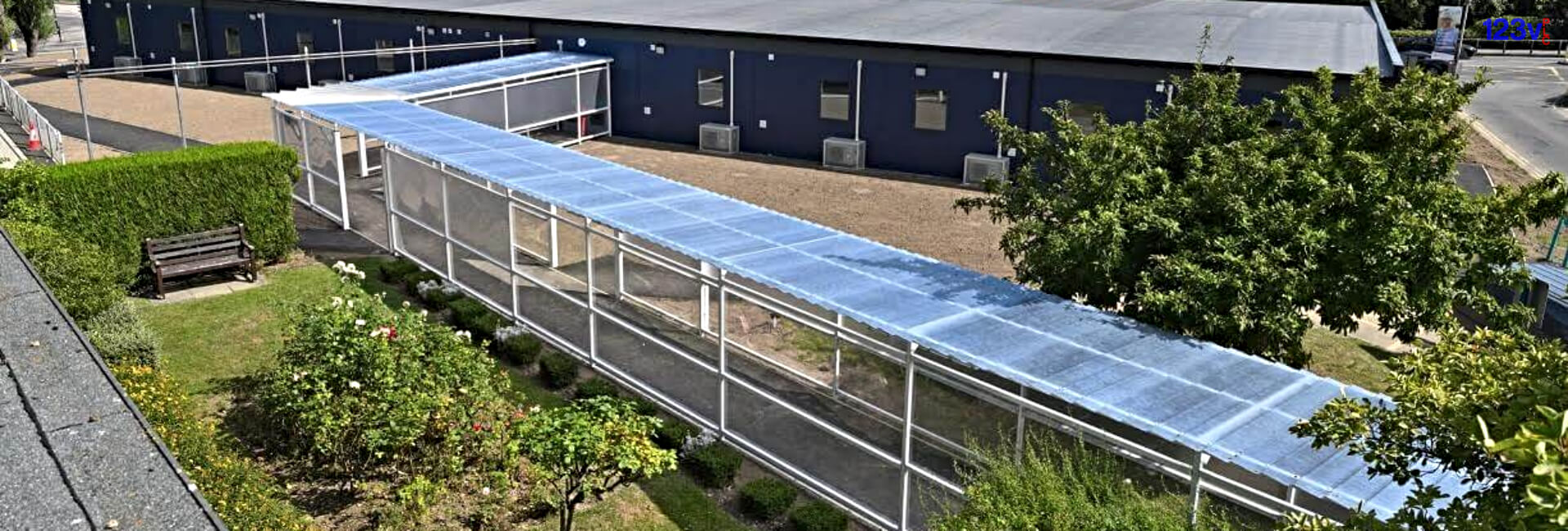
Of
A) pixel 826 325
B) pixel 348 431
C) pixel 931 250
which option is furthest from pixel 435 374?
pixel 931 250

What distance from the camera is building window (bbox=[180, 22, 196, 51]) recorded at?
145 ft

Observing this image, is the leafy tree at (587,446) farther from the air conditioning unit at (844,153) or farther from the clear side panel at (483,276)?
the air conditioning unit at (844,153)

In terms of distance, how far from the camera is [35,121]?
27219 mm

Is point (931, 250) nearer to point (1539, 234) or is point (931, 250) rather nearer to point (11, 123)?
point (1539, 234)

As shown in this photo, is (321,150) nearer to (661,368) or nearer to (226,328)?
(226,328)

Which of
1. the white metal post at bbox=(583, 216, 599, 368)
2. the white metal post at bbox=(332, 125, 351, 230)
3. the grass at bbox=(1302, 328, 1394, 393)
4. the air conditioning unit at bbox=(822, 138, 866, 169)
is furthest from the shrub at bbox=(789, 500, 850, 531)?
the air conditioning unit at bbox=(822, 138, 866, 169)

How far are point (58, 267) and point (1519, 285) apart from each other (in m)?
16.3

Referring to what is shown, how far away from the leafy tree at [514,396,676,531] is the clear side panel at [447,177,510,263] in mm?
7279

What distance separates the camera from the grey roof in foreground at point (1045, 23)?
92.3 feet

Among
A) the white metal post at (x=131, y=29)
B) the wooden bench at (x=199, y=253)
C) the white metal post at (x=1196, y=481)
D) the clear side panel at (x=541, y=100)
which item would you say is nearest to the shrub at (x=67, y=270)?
the wooden bench at (x=199, y=253)

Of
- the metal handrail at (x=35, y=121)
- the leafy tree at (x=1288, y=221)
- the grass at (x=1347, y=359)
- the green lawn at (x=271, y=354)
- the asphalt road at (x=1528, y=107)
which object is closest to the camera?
the leafy tree at (x=1288, y=221)

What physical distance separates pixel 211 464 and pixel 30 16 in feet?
166

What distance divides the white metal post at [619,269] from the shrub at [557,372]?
1.11 m

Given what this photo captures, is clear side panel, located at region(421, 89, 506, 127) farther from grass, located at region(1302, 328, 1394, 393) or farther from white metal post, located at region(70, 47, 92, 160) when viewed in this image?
grass, located at region(1302, 328, 1394, 393)
